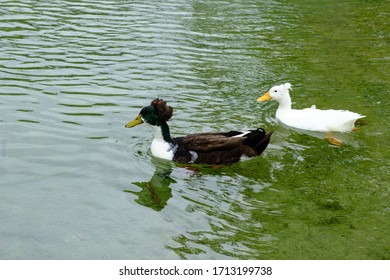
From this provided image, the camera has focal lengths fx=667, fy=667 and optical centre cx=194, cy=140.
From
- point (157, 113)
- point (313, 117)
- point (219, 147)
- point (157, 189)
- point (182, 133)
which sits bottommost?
point (157, 189)

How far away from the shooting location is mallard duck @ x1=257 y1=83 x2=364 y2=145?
33.1 ft

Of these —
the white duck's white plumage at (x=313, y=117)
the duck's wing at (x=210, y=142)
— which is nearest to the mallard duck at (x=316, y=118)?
the white duck's white plumage at (x=313, y=117)

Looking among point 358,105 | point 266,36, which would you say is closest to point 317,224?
point 358,105

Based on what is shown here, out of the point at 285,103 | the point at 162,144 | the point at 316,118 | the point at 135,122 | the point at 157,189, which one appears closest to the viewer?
the point at 157,189

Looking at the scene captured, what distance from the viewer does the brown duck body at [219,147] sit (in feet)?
29.4

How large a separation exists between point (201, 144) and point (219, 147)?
247 millimetres

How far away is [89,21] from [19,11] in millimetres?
2068

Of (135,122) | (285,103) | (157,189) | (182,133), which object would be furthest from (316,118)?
(157,189)

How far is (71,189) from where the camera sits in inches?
324

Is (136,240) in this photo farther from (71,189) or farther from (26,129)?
(26,129)

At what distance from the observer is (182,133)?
33.1 feet

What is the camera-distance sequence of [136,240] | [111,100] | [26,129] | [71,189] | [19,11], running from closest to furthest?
1. [136,240]
2. [71,189]
3. [26,129]
4. [111,100]
5. [19,11]

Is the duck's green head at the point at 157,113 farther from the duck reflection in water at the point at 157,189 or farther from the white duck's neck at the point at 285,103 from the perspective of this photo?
the white duck's neck at the point at 285,103

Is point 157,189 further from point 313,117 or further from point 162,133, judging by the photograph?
point 313,117
